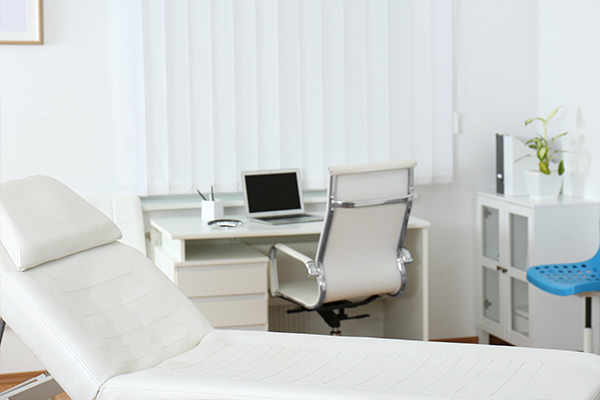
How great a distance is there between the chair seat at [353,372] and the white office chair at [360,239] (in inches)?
29.3

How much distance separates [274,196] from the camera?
11.0 ft

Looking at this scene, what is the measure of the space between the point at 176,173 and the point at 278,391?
5.98 ft

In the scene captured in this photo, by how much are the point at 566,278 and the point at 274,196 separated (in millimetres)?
1259

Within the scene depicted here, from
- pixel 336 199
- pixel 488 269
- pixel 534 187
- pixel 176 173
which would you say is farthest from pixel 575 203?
pixel 176 173

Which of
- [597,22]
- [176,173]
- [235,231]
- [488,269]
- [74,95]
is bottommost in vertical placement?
[488,269]

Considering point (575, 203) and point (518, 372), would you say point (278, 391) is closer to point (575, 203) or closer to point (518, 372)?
point (518, 372)

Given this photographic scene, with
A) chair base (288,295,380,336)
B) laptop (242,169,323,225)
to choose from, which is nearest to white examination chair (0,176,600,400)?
chair base (288,295,380,336)

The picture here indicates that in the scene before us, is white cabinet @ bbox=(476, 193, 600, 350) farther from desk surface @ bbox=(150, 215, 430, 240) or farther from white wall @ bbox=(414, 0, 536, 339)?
desk surface @ bbox=(150, 215, 430, 240)

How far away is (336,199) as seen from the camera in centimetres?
272

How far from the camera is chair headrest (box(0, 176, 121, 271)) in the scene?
194 centimetres

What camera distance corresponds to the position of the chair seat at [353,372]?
5.48 feet

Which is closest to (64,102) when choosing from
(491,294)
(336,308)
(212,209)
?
(212,209)

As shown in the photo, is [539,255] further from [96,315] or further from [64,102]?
[64,102]

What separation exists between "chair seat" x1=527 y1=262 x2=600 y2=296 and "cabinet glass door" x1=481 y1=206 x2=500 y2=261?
52cm
